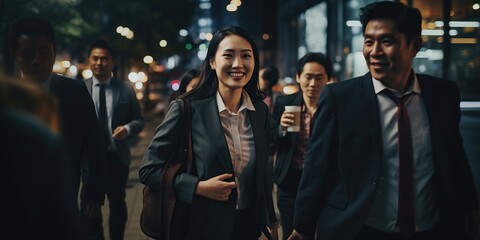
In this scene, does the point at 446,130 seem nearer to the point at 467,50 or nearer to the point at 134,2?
the point at 467,50

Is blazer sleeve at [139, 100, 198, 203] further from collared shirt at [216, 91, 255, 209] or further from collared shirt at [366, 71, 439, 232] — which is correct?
collared shirt at [366, 71, 439, 232]

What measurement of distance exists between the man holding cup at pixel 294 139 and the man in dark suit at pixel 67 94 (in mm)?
1593

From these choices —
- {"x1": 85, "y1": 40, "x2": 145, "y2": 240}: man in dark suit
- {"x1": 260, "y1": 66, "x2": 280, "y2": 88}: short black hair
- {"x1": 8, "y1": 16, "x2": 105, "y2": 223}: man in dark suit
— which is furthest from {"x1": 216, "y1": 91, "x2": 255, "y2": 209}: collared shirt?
{"x1": 260, "y1": 66, "x2": 280, "y2": 88}: short black hair

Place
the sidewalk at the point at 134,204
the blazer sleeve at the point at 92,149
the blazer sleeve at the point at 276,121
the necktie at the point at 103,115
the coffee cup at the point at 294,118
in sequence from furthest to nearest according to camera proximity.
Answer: the sidewalk at the point at 134,204, the necktie at the point at 103,115, the blazer sleeve at the point at 276,121, the coffee cup at the point at 294,118, the blazer sleeve at the point at 92,149

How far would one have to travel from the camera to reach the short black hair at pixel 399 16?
113 inches

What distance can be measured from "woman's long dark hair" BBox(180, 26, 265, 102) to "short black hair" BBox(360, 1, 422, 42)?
0.80 metres

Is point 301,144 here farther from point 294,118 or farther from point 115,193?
point 115,193

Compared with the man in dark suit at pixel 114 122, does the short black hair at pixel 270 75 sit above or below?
above

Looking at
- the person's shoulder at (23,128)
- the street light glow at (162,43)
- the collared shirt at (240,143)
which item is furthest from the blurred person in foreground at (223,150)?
the street light glow at (162,43)

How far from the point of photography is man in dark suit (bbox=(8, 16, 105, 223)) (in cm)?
→ 346

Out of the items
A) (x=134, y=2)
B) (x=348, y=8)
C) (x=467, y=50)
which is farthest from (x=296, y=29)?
(x=467, y=50)

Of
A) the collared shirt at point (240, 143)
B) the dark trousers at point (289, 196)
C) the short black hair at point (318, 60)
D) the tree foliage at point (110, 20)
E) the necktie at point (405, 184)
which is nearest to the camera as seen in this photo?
the necktie at point (405, 184)

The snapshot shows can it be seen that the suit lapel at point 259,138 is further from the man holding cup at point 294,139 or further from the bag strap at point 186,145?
the man holding cup at point 294,139

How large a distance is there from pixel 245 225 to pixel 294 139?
Result: 68.3 inches
